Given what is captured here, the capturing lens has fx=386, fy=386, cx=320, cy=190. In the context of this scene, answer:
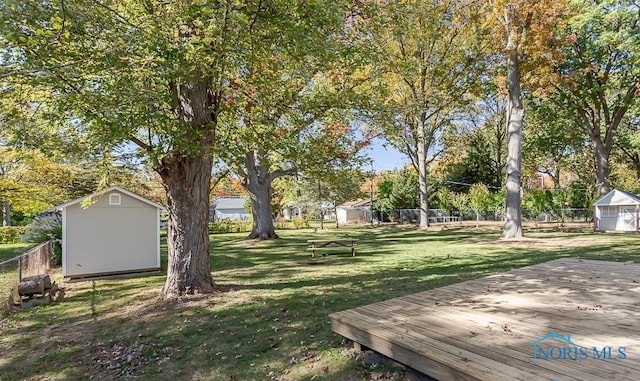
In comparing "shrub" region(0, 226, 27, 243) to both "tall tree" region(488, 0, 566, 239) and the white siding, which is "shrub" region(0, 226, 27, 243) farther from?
"tall tree" region(488, 0, 566, 239)

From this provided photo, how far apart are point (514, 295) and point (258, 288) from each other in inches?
174

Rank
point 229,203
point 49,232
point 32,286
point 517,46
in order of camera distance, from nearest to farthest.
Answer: point 32,286
point 49,232
point 517,46
point 229,203

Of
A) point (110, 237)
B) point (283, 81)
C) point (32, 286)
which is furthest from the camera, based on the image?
point (110, 237)

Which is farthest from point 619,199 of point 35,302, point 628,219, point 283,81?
point 35,302

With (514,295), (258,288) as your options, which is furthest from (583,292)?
(258,288)

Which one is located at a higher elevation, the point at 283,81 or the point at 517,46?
the point at 517,46

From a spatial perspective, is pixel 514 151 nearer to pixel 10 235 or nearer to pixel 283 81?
pixel 283 81

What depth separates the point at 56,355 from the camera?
4.40m

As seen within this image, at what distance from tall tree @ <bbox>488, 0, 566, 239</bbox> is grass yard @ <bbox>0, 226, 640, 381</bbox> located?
541 cm

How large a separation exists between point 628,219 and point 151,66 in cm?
2070

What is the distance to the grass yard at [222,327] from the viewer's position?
150 inches

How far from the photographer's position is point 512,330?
11.3 feet

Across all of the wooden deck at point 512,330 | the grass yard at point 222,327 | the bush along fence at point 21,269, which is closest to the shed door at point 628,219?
the grass yard at point 222,327

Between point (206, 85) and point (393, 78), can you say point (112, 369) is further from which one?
point (393, 78)
